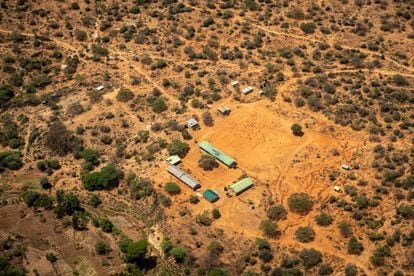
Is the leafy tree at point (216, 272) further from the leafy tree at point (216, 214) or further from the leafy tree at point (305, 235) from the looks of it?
the leafy tree at point (305, 235)

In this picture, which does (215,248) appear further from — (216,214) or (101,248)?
(101,248)

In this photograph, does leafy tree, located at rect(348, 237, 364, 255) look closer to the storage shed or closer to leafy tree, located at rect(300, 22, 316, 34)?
the storage shed

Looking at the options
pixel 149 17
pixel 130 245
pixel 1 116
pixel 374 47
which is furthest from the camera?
pixel 149 17

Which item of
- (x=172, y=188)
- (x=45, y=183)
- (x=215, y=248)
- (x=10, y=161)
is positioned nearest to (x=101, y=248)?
(x=172, y=188)

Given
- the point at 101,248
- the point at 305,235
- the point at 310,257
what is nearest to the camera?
the point at 310,257

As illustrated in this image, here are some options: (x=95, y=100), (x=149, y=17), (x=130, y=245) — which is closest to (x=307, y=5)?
(x=149, y=17)

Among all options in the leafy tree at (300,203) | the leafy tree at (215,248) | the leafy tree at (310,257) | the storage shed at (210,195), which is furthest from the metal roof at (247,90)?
the leafy tree at (310,257)

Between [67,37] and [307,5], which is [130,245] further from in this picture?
[307,5]
